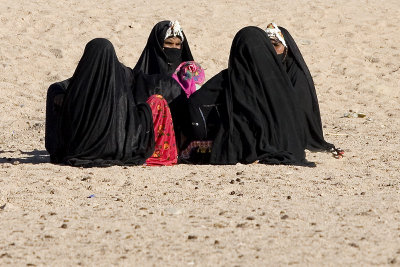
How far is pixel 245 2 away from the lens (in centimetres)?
1711

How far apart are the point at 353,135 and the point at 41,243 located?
5.68 metres

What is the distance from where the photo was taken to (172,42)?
28.6ft

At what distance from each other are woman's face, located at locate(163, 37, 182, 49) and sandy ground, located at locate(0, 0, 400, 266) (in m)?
1.57

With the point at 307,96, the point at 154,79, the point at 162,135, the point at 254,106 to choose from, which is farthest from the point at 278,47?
the point at 162,135

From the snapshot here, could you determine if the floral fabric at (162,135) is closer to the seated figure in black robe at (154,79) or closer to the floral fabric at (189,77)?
the seated figure in black robe at (154,79)

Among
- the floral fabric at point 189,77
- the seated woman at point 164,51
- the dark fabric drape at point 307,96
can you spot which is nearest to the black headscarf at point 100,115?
the floral fabric at point 189,77

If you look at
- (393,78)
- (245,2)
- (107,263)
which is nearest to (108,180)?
(107,263)

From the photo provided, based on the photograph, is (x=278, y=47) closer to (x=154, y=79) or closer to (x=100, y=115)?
(x=154, y=79)

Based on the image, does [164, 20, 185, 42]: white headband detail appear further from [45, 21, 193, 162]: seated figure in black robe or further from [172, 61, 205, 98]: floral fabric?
[172, 61, 205, 98]: floral fabric

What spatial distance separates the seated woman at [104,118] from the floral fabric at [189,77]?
804 millimetres

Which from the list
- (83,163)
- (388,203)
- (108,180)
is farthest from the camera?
(83,163)

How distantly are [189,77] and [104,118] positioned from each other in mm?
1275

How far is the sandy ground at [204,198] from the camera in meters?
4.54

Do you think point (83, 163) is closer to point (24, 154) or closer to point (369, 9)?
point (24, 154)
